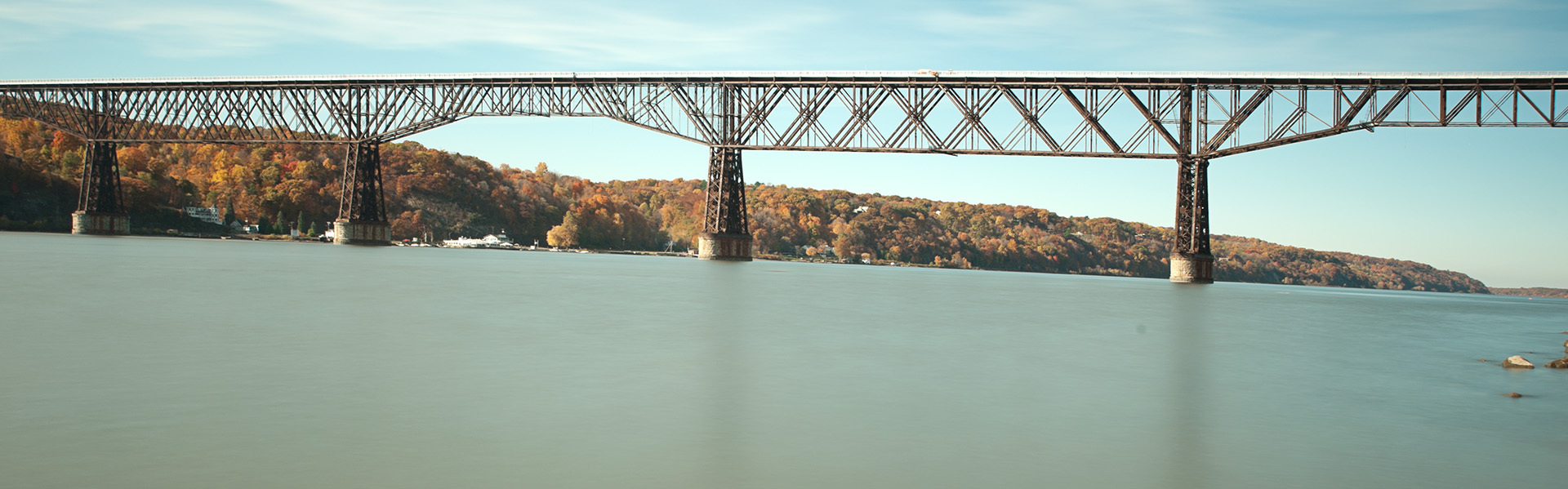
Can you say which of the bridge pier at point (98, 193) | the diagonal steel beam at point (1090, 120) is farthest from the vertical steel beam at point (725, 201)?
the bridge pier at point (98, 193)

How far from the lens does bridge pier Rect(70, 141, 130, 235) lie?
296 ft

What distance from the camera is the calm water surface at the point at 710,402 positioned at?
27.7ft

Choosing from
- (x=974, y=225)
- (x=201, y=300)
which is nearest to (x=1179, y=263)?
(x=201, y=300)

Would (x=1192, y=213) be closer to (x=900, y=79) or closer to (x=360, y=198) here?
(x=900, y=79)

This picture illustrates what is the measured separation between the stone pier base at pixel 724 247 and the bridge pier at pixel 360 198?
25.5 metres

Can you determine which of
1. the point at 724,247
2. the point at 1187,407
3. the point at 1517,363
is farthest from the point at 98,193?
the point at 1517,363

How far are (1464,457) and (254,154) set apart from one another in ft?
469

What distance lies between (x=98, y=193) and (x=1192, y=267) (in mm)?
84319

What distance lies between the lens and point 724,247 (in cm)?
7338

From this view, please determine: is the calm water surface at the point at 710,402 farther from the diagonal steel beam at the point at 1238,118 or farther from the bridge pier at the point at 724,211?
the bridge pier at the point at 724,211

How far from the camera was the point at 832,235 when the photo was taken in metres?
172

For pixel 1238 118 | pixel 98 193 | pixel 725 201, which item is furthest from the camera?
pixel 98 193

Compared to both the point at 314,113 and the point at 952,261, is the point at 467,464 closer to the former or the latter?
the point at 314,113

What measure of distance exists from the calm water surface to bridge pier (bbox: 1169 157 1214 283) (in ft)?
117
